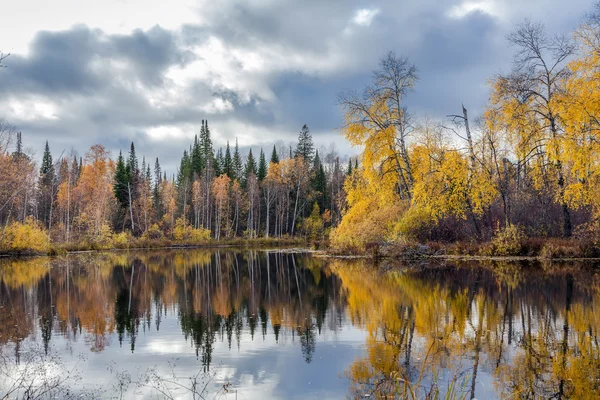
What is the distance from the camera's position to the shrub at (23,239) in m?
42.3

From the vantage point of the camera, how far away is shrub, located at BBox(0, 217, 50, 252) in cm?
4231

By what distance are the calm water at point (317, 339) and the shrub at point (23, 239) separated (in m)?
26.3

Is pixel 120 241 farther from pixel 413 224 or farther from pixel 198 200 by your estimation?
pixel 413 224

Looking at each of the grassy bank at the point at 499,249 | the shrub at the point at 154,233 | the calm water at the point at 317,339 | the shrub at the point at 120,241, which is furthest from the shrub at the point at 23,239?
the grassy bank at the point at 499,249

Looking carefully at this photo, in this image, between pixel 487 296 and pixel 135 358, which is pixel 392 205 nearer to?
pixel 487 296

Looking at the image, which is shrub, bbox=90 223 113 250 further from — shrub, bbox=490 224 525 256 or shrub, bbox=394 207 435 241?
shrub, bbox=490 224 525 256

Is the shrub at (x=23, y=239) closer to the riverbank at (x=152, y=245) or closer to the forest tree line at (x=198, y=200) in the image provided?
the riverbank at (x=152, y=245)

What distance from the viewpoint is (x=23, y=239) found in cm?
4294

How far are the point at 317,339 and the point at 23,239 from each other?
40.7 m

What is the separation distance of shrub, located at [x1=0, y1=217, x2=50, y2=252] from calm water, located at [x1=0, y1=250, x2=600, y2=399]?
2628cm

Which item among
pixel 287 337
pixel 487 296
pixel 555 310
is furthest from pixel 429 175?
pixel 287 337

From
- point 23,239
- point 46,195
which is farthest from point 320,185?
point 23,239

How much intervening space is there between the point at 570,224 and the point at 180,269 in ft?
75.2

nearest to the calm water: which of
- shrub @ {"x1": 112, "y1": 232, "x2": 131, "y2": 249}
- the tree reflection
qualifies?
the tree reflection
